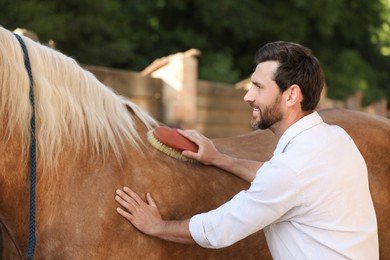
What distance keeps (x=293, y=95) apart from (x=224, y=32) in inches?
657

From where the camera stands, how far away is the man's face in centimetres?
232

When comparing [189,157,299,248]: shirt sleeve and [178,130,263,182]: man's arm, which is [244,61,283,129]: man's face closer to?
[189,157,299,248]: shirt sleeve

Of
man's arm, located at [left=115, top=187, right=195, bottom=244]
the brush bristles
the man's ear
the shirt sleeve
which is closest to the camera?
the shirt sleeve

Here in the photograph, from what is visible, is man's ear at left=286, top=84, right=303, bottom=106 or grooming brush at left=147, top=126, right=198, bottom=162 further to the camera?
grooming brush at left=147, top=126, right=198, bottom=162

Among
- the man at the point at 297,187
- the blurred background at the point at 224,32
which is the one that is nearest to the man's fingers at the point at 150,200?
the man at the point at 297,187

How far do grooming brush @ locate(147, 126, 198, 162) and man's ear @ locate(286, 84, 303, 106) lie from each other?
0.64m

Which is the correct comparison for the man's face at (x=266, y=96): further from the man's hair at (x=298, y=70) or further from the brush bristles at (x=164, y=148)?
the brush bristles at (x=164, y=148)

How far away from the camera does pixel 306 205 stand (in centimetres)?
221

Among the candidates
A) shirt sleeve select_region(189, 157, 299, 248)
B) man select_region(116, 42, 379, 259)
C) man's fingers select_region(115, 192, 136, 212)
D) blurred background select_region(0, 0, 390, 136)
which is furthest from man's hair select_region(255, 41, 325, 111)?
blurred background select_region(0, 0, 390, 136)

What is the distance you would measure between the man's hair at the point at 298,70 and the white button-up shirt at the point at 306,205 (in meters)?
0.08

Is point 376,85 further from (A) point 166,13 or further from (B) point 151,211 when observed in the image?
(B) point 151,211

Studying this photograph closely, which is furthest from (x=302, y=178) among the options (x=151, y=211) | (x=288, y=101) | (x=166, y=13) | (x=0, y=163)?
(x=166, y=13)

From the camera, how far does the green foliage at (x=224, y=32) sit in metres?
12.8

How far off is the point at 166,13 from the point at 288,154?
1656 centimetres
